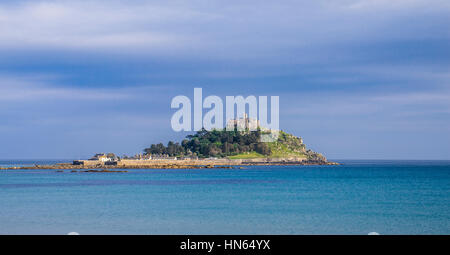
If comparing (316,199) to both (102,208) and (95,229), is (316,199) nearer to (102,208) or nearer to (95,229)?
(102,208)

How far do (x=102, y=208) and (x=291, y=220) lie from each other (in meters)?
14.3

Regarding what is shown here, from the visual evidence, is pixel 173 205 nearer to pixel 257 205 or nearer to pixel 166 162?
pixel 257 205

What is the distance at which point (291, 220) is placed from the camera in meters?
31.3

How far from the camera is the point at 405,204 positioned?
41594 mm

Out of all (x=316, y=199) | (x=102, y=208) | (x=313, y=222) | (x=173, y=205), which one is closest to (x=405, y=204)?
(x=316, y=199)
